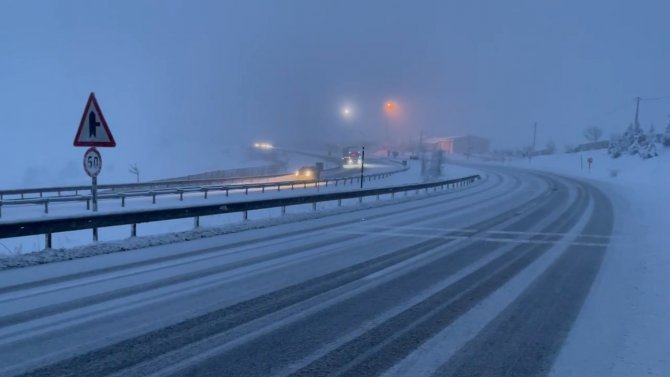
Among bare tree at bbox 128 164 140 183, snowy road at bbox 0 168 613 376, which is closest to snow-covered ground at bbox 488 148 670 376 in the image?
snowy road at bbox 0 168 613 376

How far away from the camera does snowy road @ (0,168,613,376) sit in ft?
16.5

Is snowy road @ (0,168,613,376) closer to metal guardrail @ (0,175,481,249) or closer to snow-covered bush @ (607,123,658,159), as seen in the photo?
metal guardrail @ (0,175,481,249)

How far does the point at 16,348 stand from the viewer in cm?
520

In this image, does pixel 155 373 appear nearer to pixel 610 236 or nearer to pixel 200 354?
pixel 200 354

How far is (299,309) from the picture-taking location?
6797mm

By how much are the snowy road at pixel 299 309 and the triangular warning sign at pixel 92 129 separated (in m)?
2.49

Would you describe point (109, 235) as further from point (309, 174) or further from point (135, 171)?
point (135, 171)

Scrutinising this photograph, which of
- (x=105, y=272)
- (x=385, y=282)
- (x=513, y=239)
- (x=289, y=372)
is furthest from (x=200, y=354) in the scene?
(x=513, y=239)

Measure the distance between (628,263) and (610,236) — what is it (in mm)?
4536

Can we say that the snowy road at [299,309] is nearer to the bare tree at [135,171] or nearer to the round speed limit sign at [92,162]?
the round speed limit sign at [92,162]

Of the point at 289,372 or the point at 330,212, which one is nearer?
the point at 289,372

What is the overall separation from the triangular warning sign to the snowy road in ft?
8.18

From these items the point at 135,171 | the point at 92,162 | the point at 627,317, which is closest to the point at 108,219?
the point at 92,162

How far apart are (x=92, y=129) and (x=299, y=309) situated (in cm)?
701
